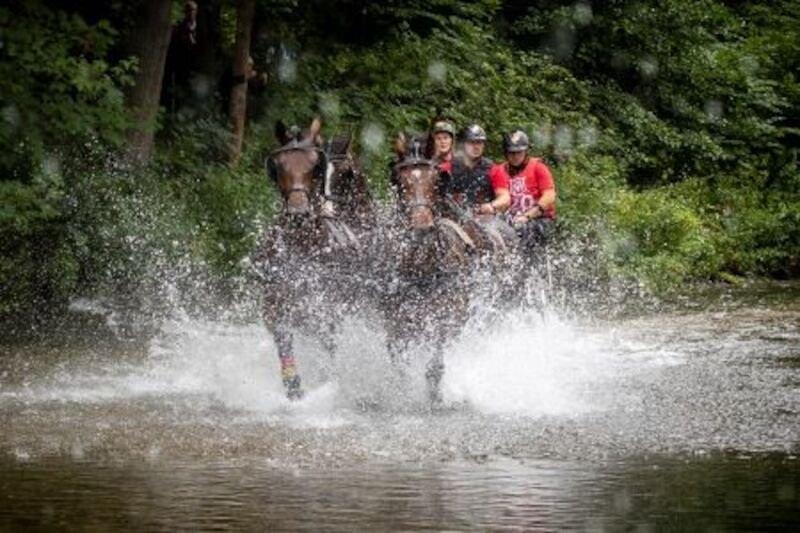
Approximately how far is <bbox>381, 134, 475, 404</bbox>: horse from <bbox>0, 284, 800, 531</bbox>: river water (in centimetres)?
21

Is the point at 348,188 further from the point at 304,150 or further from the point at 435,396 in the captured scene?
the point at 435,396

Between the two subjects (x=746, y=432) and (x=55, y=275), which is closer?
(x=746, y=432)

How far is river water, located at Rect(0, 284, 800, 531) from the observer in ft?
23.3

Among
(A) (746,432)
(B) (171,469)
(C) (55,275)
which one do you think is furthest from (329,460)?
(C) (55,275)

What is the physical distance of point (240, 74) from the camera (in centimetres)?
2053

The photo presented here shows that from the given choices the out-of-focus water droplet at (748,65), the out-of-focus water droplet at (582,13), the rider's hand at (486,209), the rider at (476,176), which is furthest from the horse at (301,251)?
the out-of-focus water droplet at (748,65)

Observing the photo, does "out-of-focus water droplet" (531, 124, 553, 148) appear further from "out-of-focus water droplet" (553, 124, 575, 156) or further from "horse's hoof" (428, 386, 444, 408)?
"horse's hoof" (428, 386, 444, 408)

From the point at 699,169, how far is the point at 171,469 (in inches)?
932

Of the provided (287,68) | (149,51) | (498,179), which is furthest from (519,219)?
(287,68)

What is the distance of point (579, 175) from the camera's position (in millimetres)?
24641

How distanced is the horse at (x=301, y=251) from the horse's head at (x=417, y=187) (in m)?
0.66

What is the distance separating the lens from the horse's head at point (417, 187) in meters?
11.2

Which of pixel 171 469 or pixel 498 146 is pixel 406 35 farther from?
pixel 171 469

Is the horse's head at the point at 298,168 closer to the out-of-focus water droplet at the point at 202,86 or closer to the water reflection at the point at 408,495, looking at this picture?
the water reflection at the point at 408,495
